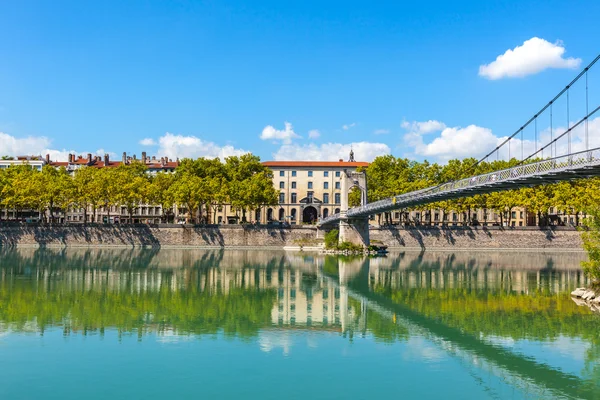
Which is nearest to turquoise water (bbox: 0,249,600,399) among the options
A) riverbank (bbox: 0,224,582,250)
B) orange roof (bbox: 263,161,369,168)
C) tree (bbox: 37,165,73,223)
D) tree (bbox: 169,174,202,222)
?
riverbank (bbox: 0,224,582,250)

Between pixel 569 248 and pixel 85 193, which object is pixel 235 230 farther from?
pixel 569 248

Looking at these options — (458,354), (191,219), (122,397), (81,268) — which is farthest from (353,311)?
(191,219)

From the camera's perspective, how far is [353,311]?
27.7 m

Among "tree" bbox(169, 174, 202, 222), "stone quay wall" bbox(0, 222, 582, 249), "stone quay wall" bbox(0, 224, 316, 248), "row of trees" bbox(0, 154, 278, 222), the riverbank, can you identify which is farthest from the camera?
"tree" bbox(169, 174, 202, 222)

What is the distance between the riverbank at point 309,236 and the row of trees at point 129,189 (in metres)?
3.39

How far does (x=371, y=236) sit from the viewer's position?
75375 mm

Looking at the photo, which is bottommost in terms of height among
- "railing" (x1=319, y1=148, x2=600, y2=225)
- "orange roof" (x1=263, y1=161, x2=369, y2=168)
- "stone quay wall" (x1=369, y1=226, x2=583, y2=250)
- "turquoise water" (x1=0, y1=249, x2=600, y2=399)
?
"turquoise water" (x1=0, y1=249, x2=600, y2=399)

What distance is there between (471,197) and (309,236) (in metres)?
19.7

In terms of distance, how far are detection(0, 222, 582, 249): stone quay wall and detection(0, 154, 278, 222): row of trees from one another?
11.2ft

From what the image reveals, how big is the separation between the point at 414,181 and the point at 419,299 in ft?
171

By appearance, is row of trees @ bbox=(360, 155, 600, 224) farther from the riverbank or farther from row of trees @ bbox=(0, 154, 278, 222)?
row of trees @ bbox=(0, 154, 278, 222)

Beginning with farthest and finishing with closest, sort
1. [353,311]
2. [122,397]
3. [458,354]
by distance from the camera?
1. [353,311]
2. [458,354]
3. [122,397]

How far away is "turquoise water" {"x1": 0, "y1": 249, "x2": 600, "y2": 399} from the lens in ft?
51.9

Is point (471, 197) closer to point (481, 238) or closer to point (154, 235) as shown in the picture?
point (481, 238)
